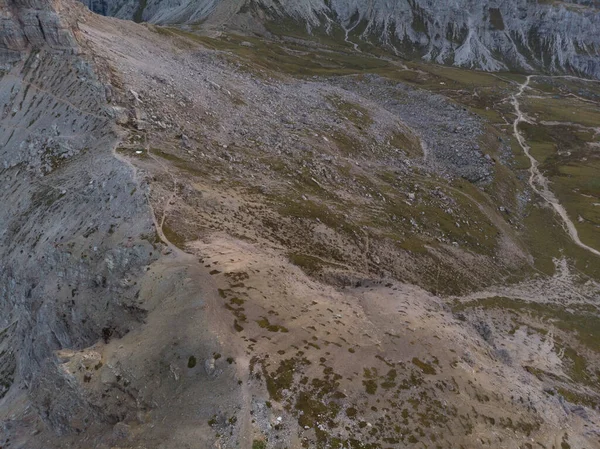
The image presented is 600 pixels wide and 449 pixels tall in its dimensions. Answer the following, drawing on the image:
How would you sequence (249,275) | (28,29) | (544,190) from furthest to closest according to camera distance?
(544,190), (28,29), (249,275)

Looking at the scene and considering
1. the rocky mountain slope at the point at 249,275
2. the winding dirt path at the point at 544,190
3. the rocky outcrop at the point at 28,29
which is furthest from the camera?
the winding dirt path at the point at 544,190

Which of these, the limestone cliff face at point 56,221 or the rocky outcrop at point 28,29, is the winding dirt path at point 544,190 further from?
the rocky outcrop at point 28,29

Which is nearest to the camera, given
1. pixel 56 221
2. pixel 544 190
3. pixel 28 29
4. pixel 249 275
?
pixel 249 275

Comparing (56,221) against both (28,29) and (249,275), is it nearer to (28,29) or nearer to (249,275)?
(249,275)

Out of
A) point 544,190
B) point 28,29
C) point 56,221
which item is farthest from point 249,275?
point 544,190

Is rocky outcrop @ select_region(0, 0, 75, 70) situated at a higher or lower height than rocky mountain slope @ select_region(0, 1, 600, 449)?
higher

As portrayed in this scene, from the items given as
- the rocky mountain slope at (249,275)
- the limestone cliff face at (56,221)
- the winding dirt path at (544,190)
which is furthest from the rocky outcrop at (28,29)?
the winding dirt path at (544,190)

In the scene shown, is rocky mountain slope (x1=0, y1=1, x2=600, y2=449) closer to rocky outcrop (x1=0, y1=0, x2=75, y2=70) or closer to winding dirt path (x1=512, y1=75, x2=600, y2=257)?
rocky outcrop (x1=0, y1=0, x2=75, y2=70)

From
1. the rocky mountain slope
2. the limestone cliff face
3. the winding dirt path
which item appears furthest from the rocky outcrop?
the winding dirt path
